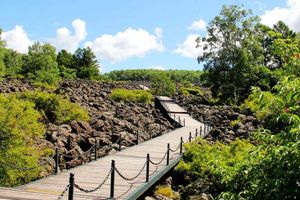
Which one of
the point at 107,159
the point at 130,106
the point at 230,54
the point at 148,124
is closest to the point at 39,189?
the point at 107,159

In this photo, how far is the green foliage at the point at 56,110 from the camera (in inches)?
1237

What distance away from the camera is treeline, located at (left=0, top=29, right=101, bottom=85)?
72.5 m

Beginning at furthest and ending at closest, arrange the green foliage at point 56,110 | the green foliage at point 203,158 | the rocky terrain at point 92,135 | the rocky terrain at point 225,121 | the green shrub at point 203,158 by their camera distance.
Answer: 1. the green foliage at point 56,110
2. the rocky terrain at point 225,121
3. the rocky terrain at point 92,135
4. the green foliage at point 203,158
5. the green shrub at point 203,158

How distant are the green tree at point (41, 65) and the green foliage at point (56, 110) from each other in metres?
32.1

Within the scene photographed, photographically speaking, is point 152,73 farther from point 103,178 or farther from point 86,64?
point 103,178

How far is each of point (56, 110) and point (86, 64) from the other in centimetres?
7160

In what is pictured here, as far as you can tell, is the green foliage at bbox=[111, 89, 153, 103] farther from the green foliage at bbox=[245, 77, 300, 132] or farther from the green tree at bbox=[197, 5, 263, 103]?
the green foliage at bbox=[245, 77, 300, 132]

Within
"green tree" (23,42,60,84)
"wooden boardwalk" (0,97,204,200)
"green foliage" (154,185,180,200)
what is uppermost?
"green tree" (23,42,60,84)

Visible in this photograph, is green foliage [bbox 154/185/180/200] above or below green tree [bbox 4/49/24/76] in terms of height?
below

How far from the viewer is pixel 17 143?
658 inches

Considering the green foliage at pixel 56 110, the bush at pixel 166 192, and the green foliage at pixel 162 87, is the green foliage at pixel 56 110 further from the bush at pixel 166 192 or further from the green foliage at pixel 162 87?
the green foliage at pixel 162 87

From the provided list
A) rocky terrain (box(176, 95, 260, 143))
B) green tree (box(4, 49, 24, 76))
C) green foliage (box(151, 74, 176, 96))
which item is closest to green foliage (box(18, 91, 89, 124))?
rocky terrain (box(176, 95, 260, 143))

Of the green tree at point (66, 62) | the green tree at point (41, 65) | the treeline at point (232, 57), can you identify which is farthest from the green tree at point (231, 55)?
the green tree at point (66, 62)

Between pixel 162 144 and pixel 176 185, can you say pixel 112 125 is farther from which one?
pixel 176 185
